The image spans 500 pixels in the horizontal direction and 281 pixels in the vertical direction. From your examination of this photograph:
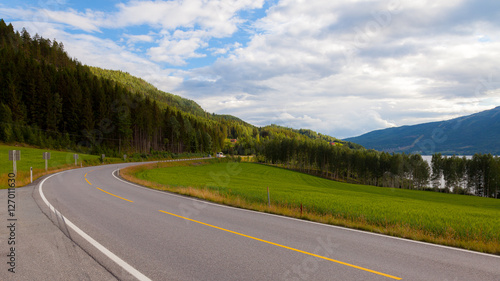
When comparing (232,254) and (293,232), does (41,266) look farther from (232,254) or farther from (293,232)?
(293,232)

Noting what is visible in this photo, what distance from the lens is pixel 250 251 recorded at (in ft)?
21.5

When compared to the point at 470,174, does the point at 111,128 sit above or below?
above

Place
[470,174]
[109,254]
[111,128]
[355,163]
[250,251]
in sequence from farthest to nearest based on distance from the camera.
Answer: [355,163] → [470,174] → [111,128] → [250,251] → [109,254]

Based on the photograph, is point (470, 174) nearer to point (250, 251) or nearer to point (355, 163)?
point (355, 163)

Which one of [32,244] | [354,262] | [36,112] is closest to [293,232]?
[354,262]

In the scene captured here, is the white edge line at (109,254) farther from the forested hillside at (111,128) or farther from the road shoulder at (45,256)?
the forested hillside at (111,128)

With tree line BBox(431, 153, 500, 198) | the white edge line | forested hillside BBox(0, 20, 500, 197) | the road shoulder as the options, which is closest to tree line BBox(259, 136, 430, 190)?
forested hillside BBox(0, 20, 500, 197)

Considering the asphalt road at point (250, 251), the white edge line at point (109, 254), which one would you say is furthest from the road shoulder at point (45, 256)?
the white edge line at point (109, 254)

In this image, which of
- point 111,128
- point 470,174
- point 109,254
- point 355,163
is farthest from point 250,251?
point 470,174

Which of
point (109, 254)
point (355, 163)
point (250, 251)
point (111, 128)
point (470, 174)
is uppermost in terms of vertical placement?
point (111, 128)

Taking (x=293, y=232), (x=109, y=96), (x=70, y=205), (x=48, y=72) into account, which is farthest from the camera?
(x=109, y=96)

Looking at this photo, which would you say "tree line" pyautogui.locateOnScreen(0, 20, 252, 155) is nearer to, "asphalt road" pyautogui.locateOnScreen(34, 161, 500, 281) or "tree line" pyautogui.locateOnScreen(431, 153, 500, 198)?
"asphalt road" pyautogui.locateOnScreen(34, 161, 500, 281)

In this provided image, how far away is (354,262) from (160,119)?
10163 centimetres

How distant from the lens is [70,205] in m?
12.3
